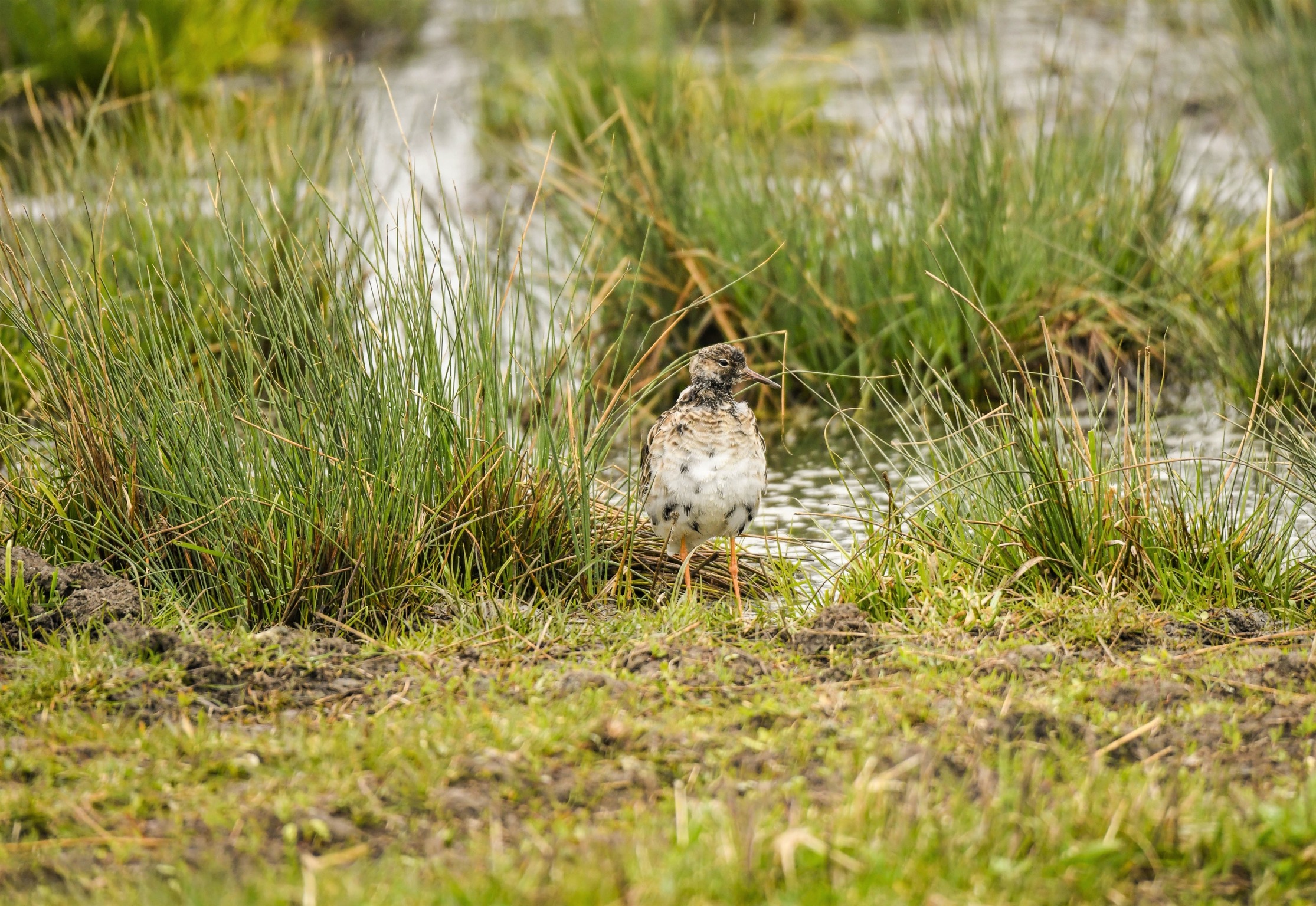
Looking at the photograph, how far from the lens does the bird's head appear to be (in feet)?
18.1

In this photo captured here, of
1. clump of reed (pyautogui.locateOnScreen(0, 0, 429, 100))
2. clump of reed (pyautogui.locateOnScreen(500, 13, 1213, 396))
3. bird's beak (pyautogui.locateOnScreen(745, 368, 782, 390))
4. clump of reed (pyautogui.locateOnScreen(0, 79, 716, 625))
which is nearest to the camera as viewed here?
clump of reed (pyautogui.locateOnScreen(0, 79, 716, 625))

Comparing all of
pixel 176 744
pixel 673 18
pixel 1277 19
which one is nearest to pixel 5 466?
pixel 176 744

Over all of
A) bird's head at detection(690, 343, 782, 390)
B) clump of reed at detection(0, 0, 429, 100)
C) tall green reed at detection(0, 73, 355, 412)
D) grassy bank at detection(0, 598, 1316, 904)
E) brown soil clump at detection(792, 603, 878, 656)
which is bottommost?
brown soil clump at detection(792, 603, 878, 656)

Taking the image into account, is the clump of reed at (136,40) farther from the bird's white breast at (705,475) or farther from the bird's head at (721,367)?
the bird's white breast at (705,475)

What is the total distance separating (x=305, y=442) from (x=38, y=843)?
1.85 m

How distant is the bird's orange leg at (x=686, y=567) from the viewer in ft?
16.9

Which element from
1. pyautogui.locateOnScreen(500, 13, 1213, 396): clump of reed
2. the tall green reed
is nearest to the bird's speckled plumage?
pyautogui.locateOnScreen(500, 13, 1213, 396): clump of reed

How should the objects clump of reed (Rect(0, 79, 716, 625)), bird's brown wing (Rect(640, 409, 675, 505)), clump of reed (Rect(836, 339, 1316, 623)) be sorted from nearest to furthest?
clump of reed (Rect(0, 79, 716, 625)), clump of reed (Rect(836, 339, 1316, 623)), bird's brown wing (Rect(640, 409, 675, 505))

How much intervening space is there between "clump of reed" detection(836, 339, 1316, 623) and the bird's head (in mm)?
704

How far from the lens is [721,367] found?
18.1 ft

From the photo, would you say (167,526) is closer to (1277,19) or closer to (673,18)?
(1277,19)

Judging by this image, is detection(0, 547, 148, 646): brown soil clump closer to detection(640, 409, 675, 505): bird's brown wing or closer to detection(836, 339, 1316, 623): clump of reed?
detection(640, 409, 675, 505): bird's brown wing

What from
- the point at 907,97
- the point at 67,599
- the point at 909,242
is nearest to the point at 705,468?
the point at 67,599

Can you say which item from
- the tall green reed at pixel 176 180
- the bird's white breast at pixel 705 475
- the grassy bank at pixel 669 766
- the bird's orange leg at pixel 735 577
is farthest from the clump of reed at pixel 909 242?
the grassy bank at pixel 669 766
